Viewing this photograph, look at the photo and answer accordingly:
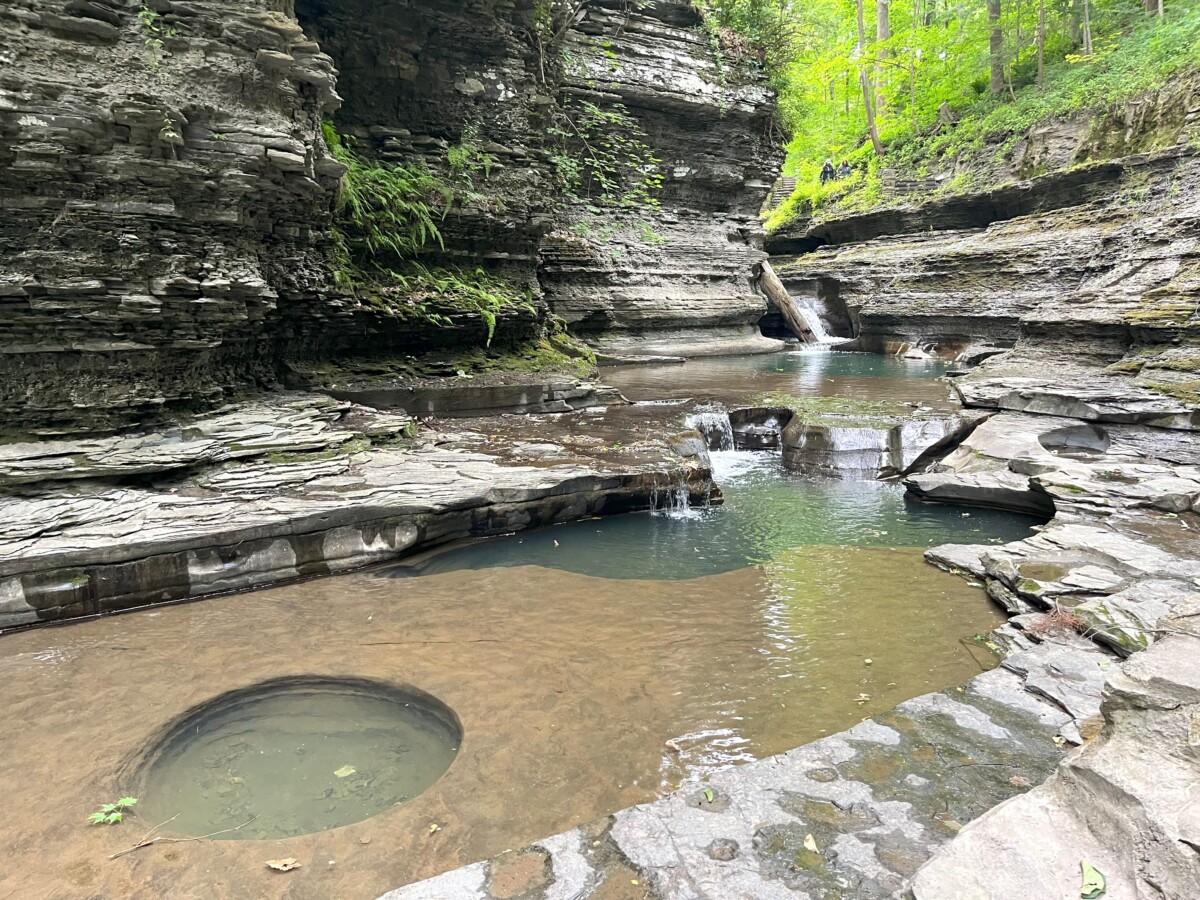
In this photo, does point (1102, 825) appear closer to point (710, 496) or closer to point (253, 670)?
point (253, 670)

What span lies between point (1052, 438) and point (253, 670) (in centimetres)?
942

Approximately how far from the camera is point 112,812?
315 cm

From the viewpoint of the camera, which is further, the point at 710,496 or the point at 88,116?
the point at 710,496

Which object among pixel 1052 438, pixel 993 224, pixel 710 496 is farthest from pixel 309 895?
pixel 993 224

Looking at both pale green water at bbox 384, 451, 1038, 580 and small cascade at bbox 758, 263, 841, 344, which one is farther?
small cascade at bbox 758, 263, 841, 344

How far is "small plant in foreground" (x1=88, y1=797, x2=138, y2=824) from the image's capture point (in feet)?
10.2

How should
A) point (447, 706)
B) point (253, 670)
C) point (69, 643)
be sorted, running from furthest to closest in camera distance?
point (69, 643)
point (253, 670)
point (447, 706)

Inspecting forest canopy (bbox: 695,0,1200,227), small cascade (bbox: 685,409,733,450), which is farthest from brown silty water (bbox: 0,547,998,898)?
forest canopy (bbox: 695,0,1200,227)

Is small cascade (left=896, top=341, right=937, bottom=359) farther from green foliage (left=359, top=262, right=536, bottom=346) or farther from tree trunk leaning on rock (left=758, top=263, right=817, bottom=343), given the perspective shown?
green foliage (left=359, top=262, right=536, bottom=346)

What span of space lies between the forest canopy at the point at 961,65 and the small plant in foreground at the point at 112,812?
21182mm

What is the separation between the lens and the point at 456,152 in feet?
36.2

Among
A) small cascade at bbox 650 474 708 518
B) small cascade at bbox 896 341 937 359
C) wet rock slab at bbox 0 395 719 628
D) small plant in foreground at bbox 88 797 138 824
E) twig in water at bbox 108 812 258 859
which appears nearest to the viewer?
twig in water at bbox 108 812 258 859

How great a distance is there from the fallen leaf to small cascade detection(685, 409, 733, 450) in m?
8.36

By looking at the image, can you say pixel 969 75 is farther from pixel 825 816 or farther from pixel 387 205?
pixel 825 816
